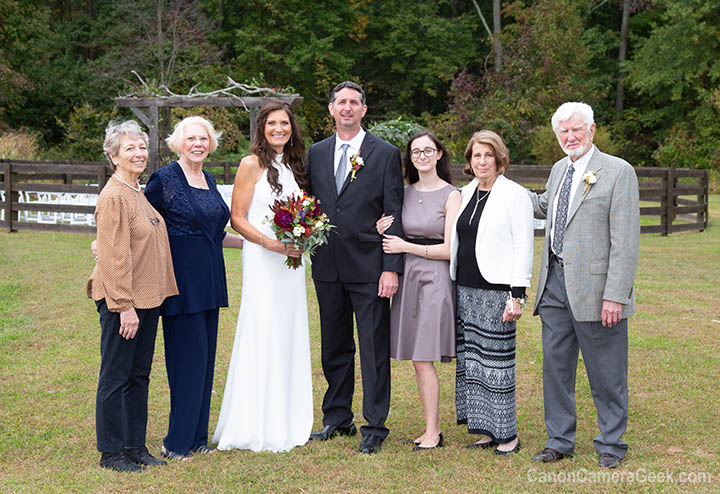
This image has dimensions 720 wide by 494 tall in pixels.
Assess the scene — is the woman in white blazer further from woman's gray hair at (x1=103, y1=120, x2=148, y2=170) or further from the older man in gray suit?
woman's gray hair at (x1=103, y1=120, x2=148, y2=170)

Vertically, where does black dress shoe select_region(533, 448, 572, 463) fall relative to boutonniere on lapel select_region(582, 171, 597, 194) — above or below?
below

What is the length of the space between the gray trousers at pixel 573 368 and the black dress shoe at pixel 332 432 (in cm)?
138

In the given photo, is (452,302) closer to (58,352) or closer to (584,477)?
(584,477)

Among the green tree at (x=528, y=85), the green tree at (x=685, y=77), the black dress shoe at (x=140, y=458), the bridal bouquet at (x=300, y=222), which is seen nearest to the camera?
the black dress shoe at (x=140, y=458)

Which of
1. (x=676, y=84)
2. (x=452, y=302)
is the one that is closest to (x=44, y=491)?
(x=452, y=302)

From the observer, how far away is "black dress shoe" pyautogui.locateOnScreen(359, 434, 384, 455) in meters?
4.89

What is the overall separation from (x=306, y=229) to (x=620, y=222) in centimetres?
191

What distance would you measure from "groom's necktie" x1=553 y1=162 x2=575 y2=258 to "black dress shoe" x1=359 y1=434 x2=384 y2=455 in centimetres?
170

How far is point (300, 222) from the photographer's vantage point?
473cm

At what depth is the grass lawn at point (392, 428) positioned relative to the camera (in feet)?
14.3

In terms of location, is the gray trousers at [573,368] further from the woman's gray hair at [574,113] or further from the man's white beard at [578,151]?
the woman's gray hair at [574,113]

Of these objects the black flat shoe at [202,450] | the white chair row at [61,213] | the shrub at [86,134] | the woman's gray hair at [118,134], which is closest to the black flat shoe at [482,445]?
the black flat shoe at [202,450]

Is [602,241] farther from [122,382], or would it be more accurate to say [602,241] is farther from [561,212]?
[122,382]

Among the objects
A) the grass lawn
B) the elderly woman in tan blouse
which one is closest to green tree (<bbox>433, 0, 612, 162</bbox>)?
the grass lawn
